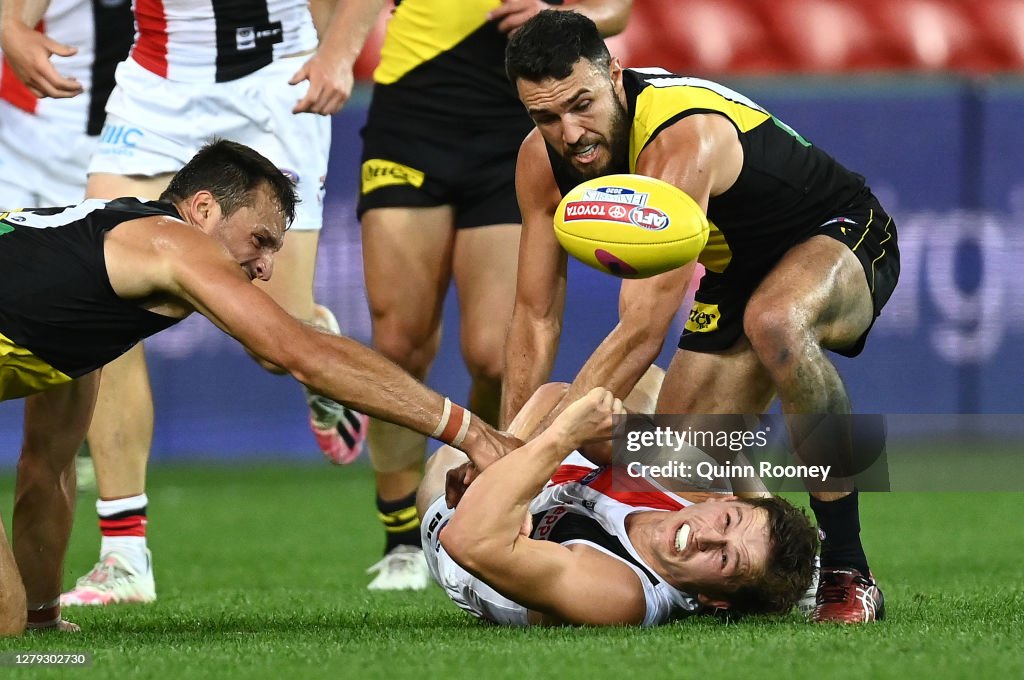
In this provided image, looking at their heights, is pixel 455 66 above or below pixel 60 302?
above

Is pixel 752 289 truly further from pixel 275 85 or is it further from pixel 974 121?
pixel 974 121

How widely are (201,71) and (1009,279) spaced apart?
227 inches

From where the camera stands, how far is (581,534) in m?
4.76

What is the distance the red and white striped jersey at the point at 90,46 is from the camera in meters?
8.14

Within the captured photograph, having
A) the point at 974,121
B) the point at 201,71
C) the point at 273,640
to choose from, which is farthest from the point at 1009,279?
the point at 273,640

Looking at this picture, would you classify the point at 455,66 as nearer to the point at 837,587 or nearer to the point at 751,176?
the point at 751,176

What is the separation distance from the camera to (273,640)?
4363 millimetres

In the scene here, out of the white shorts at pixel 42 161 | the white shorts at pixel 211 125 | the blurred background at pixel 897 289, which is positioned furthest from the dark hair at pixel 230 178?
the blurred background at pixel 897 289

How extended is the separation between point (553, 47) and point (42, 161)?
4.31m

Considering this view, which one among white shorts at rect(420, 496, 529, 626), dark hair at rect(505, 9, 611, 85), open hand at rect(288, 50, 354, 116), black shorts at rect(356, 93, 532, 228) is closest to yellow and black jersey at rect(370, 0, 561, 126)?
black shorts at rect(356, 93, 532, 228)

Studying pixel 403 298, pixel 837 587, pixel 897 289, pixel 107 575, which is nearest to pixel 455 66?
pixel 403 298

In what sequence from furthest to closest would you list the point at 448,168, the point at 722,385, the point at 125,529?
1. the point at 448,168
2. the point at 125,529
3. the point at 722,385

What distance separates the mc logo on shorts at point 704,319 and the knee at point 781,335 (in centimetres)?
81

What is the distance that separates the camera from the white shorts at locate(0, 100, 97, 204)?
26.9ft
